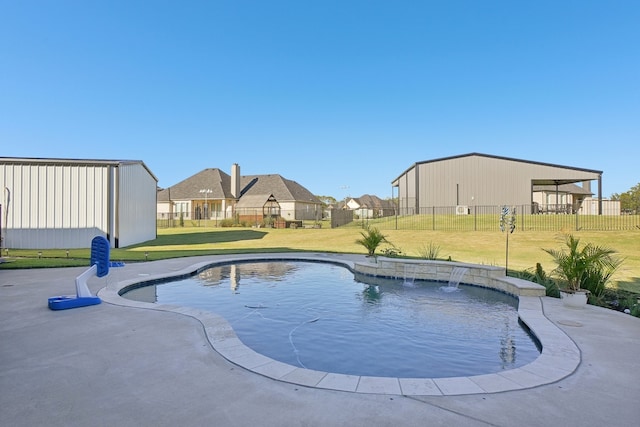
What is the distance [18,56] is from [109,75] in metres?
4.07

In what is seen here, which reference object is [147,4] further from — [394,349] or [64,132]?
[394,349]

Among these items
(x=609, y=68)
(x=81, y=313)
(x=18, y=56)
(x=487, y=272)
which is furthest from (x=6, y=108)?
(x=609, y=68)

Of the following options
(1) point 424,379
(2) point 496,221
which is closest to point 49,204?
(1) point 424,379

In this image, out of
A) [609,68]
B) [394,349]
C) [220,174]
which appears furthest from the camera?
[220,174]

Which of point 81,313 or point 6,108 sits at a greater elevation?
point 6,108

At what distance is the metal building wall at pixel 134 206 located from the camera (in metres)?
18.4

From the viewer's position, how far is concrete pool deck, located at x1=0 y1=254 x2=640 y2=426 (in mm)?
2922

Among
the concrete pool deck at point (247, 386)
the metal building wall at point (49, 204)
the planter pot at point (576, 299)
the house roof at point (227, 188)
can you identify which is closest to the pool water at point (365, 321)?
the concrete pool deck at point (247, 386)

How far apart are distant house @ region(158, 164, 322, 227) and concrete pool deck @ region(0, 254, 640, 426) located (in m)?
38.0

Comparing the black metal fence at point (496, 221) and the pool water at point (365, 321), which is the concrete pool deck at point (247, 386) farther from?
the black metal fence at point (496, 221)

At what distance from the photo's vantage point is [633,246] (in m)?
16.3

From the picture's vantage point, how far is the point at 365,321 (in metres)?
6.57

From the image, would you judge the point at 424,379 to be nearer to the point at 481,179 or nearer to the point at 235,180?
the point at 481,179

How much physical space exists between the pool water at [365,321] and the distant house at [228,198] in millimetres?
33251
